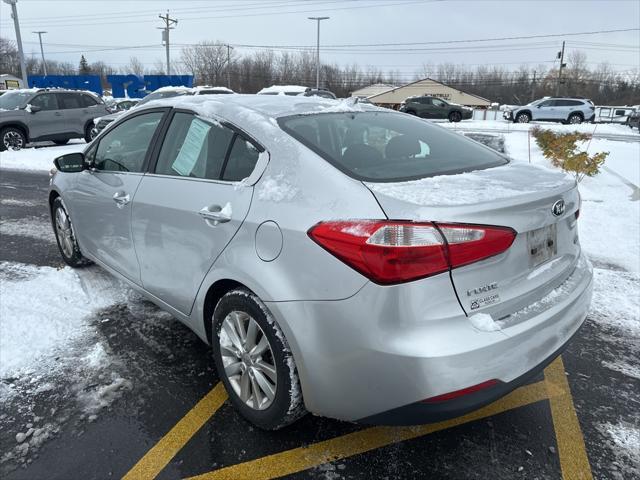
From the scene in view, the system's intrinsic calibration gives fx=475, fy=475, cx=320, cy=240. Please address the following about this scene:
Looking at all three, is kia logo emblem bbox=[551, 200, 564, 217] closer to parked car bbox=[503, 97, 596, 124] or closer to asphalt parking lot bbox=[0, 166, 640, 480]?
asphalt parking lot bbox=[0, 166, 640, 480]

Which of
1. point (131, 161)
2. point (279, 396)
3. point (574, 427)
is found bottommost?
point (574, 427)

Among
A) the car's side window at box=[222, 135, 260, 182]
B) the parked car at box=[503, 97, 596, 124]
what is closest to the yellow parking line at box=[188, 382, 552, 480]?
the car's side window at box=[222, 135, 260, 182]

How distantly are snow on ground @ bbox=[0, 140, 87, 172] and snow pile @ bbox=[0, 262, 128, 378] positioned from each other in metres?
8.34

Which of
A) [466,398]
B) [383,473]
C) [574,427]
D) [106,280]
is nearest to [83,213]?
[106,280]

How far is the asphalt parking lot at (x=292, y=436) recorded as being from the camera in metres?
2.21

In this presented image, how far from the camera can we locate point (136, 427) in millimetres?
2471

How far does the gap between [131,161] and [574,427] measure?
3.20m

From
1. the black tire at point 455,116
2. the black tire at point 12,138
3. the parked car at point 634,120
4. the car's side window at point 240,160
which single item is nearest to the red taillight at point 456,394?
the car's side window at point 240,160

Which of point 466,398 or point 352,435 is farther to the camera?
point 352,435

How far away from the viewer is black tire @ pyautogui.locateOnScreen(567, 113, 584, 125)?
28692 mm

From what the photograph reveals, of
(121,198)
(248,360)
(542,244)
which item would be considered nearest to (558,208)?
(542,244)

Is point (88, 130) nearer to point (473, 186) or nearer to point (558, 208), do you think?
point (473, 186)

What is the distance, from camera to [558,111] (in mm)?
28891

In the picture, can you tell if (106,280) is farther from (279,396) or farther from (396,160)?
(396,160)
